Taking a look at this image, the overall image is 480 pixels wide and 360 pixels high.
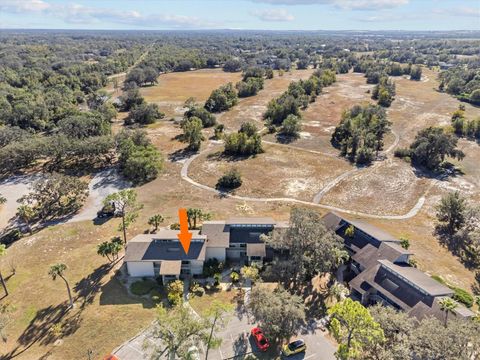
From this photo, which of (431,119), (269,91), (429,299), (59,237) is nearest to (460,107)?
(431,119)

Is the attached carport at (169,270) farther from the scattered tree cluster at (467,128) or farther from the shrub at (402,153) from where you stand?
the scattered tree cluster at (467,128)

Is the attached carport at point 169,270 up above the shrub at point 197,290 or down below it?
above

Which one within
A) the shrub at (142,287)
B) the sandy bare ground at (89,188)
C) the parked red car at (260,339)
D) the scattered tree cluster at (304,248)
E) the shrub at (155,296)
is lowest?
the sandy bare ground at (89,188)

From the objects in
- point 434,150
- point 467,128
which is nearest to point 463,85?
point 467,128

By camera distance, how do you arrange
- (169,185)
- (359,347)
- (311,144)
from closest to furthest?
(359,347), (169,185), (311,144)

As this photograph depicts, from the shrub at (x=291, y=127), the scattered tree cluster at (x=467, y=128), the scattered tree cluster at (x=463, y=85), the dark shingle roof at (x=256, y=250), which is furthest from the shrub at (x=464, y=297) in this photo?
the scattered tree cluster at (x=463, y=85)

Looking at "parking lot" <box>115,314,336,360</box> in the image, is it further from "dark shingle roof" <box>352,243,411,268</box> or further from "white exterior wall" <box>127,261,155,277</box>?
"dark shingle roof" <box>352,243,411,268</box>

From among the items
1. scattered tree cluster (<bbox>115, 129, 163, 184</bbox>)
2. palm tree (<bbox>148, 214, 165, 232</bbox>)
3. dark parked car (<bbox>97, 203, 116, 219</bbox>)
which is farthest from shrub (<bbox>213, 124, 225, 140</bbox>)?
palm tree (<bbox>148, 214, 165, 232</bbox>)

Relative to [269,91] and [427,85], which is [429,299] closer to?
[269,91]
